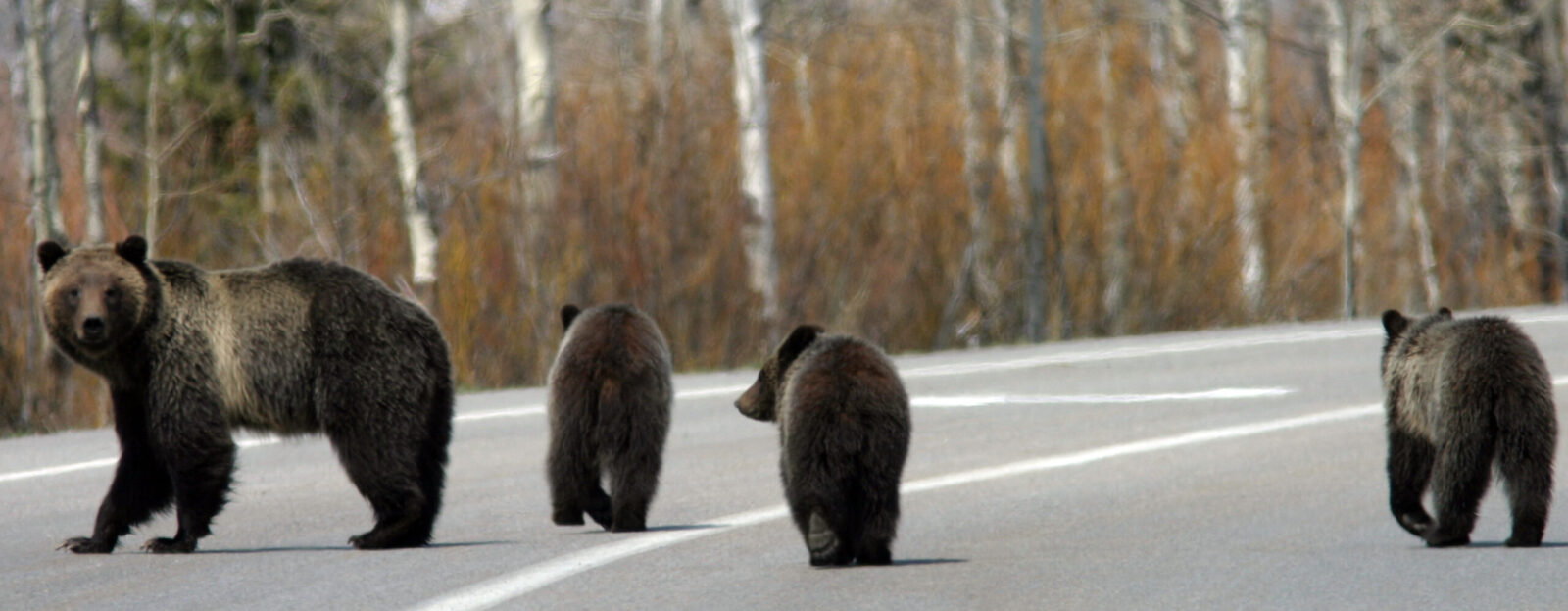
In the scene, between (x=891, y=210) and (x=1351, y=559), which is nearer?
(x=1351, y=559)

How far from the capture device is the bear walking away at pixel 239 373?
796 centimetres

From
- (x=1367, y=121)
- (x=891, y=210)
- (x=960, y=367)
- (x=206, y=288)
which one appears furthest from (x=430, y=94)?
(x=206, y=288)

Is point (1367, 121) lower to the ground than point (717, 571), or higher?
higher

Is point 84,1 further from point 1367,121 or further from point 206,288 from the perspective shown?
point 1367,121

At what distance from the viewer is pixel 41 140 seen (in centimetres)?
1955

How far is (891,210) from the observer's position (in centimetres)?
2342

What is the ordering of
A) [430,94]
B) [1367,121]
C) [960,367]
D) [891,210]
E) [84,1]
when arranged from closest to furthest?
1. [960,367]
2. [84,1]
3. [891,210]
4. [430,94]
5. [1367,121]

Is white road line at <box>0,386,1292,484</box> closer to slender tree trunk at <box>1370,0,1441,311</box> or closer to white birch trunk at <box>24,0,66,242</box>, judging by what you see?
white birch trunk at <box>24,0,66,242</box>

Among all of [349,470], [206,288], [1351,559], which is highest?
[206,288]

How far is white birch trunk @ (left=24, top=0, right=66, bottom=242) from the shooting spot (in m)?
19.0

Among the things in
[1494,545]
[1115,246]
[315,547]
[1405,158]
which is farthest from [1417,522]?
[1405,158]

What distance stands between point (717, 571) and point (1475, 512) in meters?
3.06

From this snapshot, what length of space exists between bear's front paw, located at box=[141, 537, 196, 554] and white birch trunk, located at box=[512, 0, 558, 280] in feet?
38.5

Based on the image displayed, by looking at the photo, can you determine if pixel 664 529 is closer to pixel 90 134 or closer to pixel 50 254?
pixel 50 254
